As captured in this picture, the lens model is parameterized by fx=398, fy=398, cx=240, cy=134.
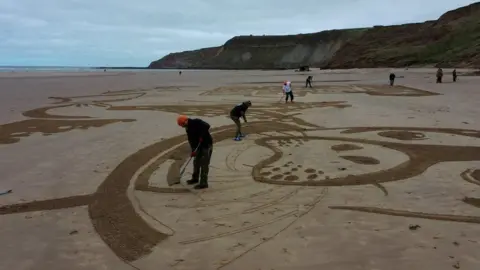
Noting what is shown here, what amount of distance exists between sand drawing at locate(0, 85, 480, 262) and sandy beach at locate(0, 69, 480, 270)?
40mm

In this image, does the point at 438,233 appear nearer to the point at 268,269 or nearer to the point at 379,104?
the point at 268,269

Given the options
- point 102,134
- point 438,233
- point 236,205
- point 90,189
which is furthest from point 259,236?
point 102,134

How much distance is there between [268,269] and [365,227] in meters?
2.10

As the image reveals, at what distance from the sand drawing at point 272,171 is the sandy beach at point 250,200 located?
4cm

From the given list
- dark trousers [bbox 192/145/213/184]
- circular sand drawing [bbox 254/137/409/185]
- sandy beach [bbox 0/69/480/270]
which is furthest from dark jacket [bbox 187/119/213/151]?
circular sand drawing [bbox 254/137/409/185]

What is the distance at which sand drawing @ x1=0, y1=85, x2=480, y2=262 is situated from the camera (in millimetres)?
6871

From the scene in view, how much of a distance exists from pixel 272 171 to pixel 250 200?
217 cm

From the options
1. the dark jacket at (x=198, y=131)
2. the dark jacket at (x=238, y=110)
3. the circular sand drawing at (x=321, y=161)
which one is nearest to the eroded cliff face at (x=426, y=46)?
the circular sand drawing at (x=321, y=161)

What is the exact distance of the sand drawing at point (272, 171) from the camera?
22.5ft

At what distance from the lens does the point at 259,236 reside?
6285 millimetres

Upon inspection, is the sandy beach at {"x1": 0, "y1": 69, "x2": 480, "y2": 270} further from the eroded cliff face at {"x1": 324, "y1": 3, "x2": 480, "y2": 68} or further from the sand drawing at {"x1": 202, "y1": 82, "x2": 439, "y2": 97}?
the eroded cliff face at {"x1": 324, "y1": 3, "x2": 480, "y2": 68}

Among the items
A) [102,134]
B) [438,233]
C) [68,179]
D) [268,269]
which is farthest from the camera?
[102,134]

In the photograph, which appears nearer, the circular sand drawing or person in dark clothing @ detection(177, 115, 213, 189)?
person in dark clothing @ detection(177, 115, 213, 189)

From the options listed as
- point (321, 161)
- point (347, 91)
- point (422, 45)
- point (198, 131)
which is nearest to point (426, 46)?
point (422, 45)
